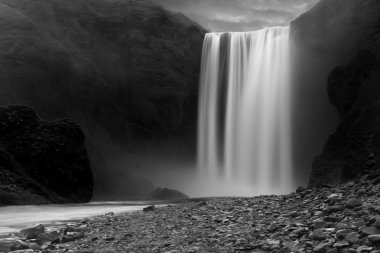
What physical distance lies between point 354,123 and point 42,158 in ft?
109

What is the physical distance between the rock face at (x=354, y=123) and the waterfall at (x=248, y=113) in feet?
33.9

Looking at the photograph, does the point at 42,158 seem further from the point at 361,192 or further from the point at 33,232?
the point at 361,192

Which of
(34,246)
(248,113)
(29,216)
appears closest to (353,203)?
(34,246)

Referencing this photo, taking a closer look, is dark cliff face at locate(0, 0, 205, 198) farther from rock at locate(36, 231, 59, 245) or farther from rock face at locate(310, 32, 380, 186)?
rock at locate(36, 231, 59, 245)

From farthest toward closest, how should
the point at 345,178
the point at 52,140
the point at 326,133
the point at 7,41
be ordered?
the point at 7,41 → the point at 326,133 → the point at 52,140 → the point at 345,178

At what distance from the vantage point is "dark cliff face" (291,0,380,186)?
A: 6056 centimetres

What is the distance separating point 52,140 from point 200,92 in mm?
35076

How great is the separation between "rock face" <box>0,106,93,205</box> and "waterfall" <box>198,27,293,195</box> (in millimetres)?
25832

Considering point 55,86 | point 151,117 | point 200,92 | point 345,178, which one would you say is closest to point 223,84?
point 200,92

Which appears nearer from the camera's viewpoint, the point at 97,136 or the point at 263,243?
the point at 263,243

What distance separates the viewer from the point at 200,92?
80.1 metres

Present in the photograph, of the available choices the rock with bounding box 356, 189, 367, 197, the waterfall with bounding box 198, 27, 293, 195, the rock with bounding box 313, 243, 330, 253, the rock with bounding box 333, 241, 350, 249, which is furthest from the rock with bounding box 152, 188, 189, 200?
the rock with bounding box 333, 241, 350, 249

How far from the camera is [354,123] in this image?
1645 inches

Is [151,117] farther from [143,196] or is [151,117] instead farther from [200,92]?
[143,196]
